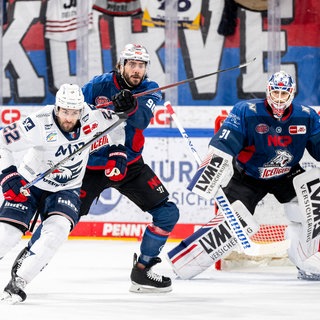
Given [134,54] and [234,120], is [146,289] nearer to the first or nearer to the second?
[234,120]

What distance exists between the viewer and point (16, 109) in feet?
26.7

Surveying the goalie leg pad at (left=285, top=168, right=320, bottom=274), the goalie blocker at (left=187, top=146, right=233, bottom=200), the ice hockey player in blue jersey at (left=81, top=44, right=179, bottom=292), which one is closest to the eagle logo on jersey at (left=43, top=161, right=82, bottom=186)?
the ice hockey player in blue jersey at (left=81, top=44, right=179, bottom=292)

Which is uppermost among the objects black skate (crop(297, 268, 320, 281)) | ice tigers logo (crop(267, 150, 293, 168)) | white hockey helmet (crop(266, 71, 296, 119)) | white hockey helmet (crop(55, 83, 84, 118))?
white hockey helmet (crop(55, 83, 84, 118))

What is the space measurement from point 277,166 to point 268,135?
18cm

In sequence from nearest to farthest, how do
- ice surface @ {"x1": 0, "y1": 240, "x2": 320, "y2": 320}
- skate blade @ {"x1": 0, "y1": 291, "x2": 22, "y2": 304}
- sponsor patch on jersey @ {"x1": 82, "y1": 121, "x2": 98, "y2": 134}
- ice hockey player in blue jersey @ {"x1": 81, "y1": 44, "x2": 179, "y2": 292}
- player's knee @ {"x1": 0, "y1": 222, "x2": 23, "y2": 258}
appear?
ice surface @ {"x1": 0, "y1": 240, "x2": 320, "y2": 320}, skate blade @ {"x1": 0, "y1": 291, "x2": 22, "y2": 304}, player's knee @ {"x1": 0, "y1": 222, "x2": 23, "y2": 258}, sponsor patch on jersey @ {"x1": 82, "y1": 121, "x2": 98, "y2": 134}, ice hockey player in blue jersey @ {"x1": 81, "y1": 44, "x2": 179, "y2": 292}

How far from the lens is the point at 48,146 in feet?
17.3

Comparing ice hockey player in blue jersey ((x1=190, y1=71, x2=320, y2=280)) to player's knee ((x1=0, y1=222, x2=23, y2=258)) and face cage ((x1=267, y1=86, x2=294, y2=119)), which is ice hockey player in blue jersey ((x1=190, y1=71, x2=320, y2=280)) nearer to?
face cage ((x1=267, y1=86, x2=294, y2=119))

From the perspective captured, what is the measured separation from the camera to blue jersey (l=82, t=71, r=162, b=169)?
229 inches

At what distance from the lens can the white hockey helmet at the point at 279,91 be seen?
5.95 metres

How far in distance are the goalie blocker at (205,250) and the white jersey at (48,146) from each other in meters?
1.02

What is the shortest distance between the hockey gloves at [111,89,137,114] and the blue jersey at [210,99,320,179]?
27.3 inches

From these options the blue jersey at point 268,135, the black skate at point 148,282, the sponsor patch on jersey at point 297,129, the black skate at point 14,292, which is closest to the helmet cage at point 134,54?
the blue jersey at point 268,135

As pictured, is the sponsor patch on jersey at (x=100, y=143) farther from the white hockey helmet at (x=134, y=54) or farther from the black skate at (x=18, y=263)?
the black skate at (x=18, y=263)

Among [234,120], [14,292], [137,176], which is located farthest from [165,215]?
[14,292]
